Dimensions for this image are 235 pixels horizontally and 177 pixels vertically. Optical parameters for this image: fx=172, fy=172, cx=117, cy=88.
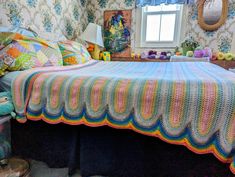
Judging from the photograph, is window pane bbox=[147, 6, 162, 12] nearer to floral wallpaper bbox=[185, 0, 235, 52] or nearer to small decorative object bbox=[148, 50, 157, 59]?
floral wallpaper bbox=[185, 0, 235, 52]

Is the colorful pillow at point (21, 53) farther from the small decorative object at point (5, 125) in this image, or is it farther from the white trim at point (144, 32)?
the white trim at point (144, 32)

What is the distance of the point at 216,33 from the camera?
9.29 feet

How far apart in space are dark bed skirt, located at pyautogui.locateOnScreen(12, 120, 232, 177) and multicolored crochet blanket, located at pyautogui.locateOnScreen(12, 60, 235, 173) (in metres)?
0.13

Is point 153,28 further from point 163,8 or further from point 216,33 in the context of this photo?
point 216,33

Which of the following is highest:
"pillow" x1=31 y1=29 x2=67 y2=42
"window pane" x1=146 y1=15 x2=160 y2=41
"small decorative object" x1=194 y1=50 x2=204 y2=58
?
"window pane" x1=146 y1=15 x2=160 y2=41

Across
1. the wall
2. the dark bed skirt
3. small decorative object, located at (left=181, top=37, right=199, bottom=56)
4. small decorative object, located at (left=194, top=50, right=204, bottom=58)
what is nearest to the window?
the wall

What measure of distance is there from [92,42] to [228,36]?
7.19ft

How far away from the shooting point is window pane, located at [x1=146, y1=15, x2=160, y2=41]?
310 centimetres

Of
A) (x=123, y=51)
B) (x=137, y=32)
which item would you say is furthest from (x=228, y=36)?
(x=123, y=51)

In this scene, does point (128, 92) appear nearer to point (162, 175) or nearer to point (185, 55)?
point (162, 175)

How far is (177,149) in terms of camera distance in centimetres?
90

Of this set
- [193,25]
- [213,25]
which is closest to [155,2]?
[193,25]

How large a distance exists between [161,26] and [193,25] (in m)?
0.53

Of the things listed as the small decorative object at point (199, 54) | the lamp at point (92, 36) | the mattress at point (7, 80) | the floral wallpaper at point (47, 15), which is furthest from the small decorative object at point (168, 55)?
the mattress at point (7, 80)
